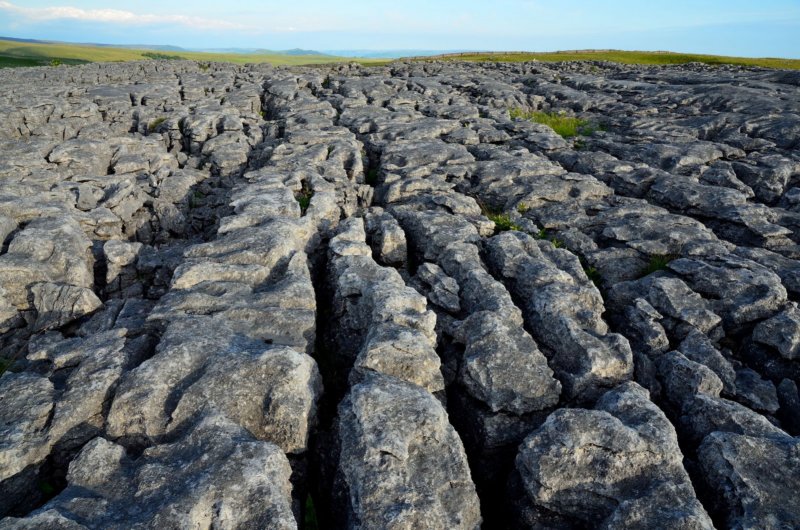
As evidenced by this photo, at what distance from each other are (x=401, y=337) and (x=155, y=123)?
35445 millimetres

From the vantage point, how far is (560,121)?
41.9 m

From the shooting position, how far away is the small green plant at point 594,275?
63.1 feet

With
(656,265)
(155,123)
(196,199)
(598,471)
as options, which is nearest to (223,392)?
(598,471)

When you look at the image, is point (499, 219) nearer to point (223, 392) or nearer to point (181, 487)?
point (223, 392)

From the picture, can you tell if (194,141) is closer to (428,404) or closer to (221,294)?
(221,294)

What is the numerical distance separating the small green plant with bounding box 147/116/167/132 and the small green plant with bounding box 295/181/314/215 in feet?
65.3

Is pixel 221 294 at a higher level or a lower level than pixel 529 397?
→ higher

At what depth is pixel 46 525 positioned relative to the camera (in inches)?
318

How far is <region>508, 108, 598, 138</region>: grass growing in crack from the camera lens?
1543 inches

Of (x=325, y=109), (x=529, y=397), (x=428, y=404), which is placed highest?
(x=325, y=109)

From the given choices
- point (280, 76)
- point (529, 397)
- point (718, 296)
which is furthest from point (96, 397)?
point (280, 76)

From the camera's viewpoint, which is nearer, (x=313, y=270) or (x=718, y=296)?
(x=718, y=296)

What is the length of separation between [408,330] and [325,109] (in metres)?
33.9

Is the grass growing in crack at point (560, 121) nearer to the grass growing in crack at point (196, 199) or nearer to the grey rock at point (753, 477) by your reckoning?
the grass growing in crack at point (196, 199)
